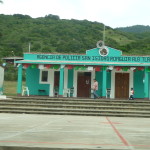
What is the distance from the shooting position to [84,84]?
25188 millimetres

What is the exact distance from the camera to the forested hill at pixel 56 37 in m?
52.9

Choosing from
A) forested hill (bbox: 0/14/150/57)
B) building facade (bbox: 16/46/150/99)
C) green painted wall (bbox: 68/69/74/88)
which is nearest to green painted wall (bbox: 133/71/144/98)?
building facade (bbox: 16/46/150/99)

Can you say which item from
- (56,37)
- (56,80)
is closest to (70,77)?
(56,80)

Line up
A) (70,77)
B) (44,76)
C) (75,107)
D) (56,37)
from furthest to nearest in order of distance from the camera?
(56,37)
(44,76)
(70,77)
(75,107)

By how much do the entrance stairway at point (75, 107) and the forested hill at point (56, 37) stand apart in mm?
26175

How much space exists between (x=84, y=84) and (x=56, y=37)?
1394 inches

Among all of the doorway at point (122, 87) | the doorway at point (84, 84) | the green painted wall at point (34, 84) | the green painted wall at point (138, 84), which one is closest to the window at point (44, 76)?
the green painted wall at point (34, 84)

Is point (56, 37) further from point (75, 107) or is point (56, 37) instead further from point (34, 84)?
point (75, 107)

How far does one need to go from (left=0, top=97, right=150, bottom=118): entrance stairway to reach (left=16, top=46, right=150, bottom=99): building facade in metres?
2.60

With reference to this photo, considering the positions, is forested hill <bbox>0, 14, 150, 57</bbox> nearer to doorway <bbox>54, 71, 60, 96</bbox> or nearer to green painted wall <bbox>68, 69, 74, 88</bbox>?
doorway <bbox>54, 71, 60, 96</bbox>

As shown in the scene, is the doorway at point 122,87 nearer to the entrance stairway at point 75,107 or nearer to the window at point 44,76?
the entrance stairway at point 75,107

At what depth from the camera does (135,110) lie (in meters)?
20.0

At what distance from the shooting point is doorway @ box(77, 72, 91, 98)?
25.2 meters

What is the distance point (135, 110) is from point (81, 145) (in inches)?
497
